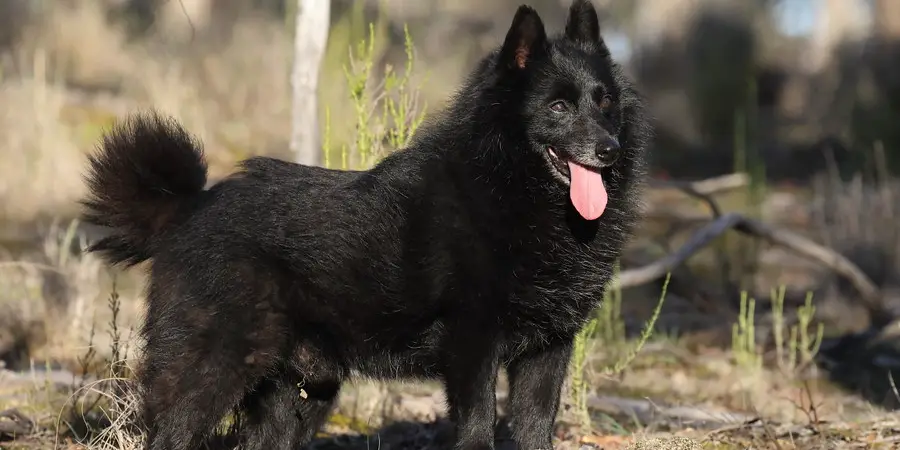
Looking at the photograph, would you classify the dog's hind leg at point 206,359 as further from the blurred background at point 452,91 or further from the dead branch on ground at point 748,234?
the dead branch on ground at point 748,234

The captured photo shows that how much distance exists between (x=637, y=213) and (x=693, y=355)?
415 centimetres

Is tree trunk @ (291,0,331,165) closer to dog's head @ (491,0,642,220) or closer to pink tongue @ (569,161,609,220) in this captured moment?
dog's head @ (491,0,642,220)

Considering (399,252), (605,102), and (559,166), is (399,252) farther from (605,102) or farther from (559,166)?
(605,102)

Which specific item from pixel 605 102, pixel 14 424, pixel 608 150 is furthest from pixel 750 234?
pixel 14 424

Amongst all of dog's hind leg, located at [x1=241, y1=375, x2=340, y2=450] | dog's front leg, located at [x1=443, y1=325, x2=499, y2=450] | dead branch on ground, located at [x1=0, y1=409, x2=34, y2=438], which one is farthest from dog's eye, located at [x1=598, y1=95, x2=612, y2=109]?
dead branch on ground, located at [x1=0, y1=409, x2=34, y2=438]

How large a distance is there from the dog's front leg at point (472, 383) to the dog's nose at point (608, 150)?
898 millimetres

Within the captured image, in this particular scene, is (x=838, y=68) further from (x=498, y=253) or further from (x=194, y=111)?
(x=498, y=253)

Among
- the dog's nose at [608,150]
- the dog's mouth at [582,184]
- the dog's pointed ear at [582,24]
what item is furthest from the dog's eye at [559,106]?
the dog's pointed ear at [582,24]

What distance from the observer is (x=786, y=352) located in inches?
314

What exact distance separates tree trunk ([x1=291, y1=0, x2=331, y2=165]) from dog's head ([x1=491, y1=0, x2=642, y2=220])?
2.21 metres

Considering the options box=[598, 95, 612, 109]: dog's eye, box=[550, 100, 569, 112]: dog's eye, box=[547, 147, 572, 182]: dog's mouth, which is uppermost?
box=[598, 95, 612, 109]: dog's eye

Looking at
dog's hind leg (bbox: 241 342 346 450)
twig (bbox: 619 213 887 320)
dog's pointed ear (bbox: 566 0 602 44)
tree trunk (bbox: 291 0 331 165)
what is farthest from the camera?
twig (bbox: 619 213 887 320)

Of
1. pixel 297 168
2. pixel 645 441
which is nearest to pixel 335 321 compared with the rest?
pixel 297 168

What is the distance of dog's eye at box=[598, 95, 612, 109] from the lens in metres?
4.57
